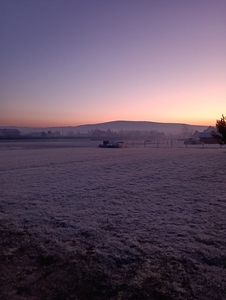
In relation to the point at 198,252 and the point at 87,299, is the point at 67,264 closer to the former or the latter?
the point at 87,299

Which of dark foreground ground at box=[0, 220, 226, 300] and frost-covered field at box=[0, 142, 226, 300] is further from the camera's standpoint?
frost-covered field at box=[0, 142, 226, 300]

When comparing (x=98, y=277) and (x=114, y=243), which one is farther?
(x=114, y=243)

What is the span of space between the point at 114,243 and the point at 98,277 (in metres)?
1.42

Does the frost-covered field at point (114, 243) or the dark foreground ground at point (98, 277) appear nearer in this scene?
the dark foreground ground at point (98, 277)

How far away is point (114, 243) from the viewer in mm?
5832

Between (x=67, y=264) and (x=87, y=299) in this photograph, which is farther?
(x=67, y=264)

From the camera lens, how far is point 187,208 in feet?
27.5


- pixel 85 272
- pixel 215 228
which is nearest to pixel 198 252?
pixel 215 228

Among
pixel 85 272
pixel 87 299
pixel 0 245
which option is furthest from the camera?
pixel 0 245

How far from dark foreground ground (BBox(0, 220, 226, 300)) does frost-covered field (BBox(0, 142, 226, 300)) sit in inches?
0.6

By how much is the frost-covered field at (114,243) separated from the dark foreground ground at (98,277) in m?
0.02

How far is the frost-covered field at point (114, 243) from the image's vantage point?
163 inches

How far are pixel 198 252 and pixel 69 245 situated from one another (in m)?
2.94

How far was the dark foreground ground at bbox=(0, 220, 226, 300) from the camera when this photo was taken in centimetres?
397
